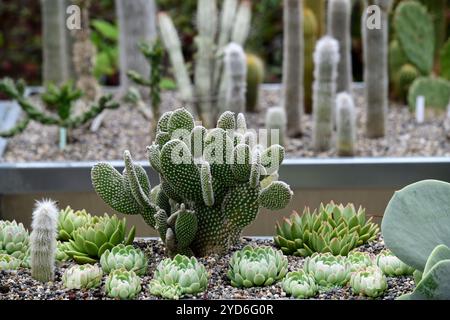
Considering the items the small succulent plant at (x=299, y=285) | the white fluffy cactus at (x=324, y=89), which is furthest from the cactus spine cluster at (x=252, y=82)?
the small succulent plant at (x=299, y=285)

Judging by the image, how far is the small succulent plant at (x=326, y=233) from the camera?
7.60ft

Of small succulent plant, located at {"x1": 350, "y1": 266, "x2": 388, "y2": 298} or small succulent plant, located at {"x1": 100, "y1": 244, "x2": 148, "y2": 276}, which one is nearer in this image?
small succulent plant, located at {"x1": 350, "y1": 266, "x2": 388, "y2": 298}

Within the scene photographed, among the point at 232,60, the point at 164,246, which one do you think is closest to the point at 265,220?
the point at 232,60

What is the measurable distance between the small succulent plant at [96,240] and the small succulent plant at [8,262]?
129 millimetres

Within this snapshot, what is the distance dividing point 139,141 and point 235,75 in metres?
0.62

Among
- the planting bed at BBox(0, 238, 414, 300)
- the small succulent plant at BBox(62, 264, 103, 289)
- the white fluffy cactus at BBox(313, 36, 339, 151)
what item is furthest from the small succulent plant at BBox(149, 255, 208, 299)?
the white fluffy cactus at BBox(313, 36, 339, 151)

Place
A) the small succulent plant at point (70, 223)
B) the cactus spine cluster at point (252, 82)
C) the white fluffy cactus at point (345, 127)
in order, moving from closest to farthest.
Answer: the small succulent plant at point (70, 223)
the white fluffy cactus at point (345, 127)
the cactus spine cluster at point (252, 82)

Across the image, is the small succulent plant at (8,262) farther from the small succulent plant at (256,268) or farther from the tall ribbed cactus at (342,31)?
the tall ribbed cactus at (342,31)

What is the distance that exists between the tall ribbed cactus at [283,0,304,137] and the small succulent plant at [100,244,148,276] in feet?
7.78

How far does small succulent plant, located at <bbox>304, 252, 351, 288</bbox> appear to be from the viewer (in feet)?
6.89

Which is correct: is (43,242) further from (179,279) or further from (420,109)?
(420,109)

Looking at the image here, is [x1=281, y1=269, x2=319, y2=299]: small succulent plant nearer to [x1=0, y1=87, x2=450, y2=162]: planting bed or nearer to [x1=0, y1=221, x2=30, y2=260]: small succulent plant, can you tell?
[x1=0, y1=221, x2=30, y2=260]: small succulent plant

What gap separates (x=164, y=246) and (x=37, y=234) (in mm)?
418

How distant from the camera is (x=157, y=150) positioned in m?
2.28
